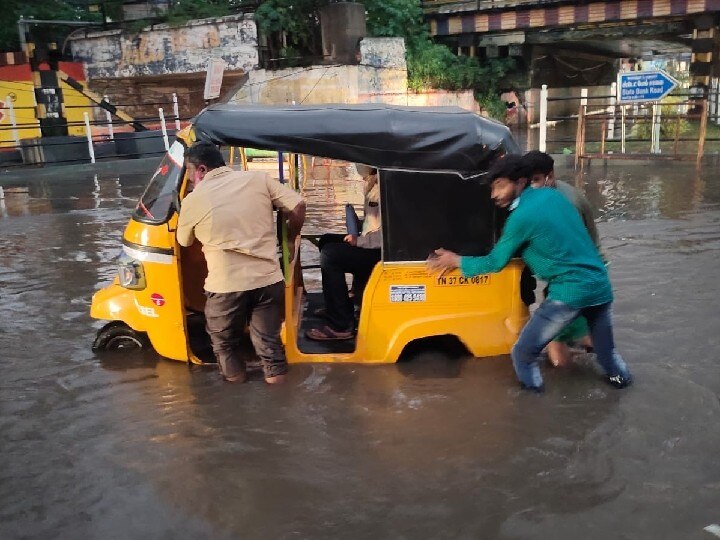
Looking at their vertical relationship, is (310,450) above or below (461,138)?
below

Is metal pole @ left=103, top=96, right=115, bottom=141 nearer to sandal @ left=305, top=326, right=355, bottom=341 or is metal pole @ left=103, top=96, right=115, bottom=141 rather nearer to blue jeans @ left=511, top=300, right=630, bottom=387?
sandal @ left=305, top=326, right=355, bottom=341

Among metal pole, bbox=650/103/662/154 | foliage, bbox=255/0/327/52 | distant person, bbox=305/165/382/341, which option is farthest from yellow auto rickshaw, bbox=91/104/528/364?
foliage, bbox=255/0/327/52

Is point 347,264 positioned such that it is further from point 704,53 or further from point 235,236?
point 704,53

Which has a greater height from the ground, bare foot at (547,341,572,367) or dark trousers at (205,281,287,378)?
dark trousers at (205,281,287,378)

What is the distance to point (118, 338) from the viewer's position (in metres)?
5.50

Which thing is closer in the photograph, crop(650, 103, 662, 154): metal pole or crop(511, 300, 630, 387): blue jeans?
crop(511, 300, 630, 387): blue jeans

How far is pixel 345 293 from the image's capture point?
5.05 metres

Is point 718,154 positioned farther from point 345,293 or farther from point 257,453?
point 257,453

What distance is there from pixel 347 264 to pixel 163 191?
1.39 meters

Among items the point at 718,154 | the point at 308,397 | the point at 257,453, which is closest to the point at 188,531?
the point at 257,453

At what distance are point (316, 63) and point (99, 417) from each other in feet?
52.7

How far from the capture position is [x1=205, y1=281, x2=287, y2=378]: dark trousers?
4531mm

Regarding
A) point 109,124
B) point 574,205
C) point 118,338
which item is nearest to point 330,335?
point 118,338

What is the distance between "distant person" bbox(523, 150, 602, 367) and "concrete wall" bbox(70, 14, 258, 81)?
16.5 metres
